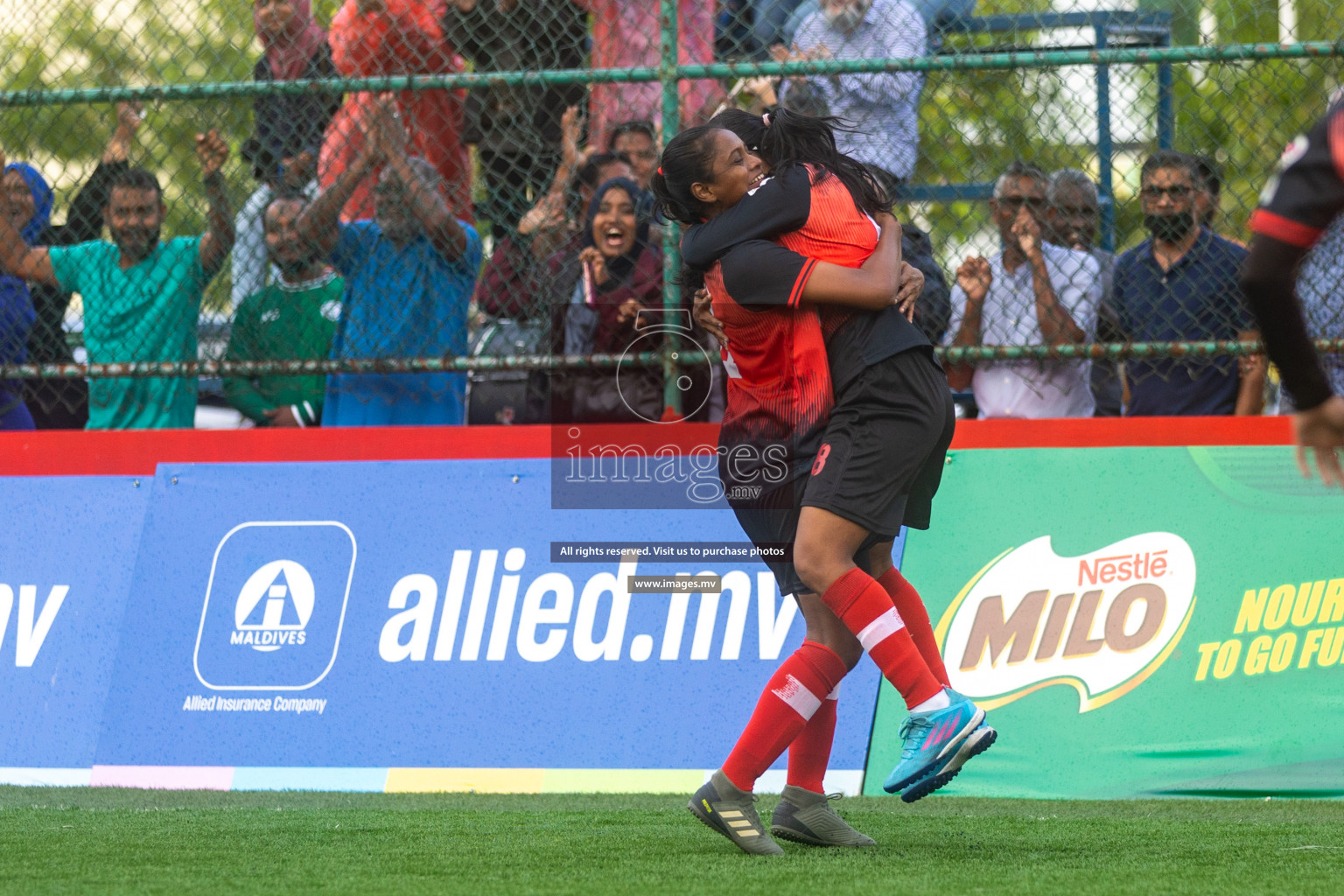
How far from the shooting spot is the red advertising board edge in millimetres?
5680

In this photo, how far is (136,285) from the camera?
262 inches

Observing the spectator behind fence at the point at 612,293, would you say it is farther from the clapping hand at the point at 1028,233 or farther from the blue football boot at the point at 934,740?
the blue football boot at the point at 934,740

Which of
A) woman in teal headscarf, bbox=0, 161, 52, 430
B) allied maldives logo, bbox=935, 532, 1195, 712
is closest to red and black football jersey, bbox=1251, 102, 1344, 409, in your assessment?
allied maldives logo, bbox=935, 532, 1195, 712

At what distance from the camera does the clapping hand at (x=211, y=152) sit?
640 cm

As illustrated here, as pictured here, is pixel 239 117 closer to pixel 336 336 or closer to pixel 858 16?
pixel 336 336

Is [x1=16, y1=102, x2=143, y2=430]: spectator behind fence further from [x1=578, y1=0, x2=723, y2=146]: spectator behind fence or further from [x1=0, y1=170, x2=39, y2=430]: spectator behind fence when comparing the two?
[x1=578, y1=0, x2=723, y2=146]: spectator behind fence

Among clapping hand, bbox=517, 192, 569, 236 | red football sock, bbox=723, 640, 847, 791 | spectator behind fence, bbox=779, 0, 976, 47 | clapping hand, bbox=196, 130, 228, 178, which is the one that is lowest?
red football sock, bbox=723, 640, 847, 791

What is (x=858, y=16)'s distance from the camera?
6.44m

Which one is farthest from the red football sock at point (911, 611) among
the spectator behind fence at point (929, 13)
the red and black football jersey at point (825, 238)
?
the spectator behind fence at point (929, 13)

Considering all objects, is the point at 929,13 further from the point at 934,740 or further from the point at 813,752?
the point at 934,740

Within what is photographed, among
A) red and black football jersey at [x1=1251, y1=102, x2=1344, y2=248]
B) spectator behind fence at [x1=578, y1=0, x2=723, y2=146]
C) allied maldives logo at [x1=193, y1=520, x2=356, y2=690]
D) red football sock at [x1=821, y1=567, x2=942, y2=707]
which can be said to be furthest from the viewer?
spectator behind fence at [x1=578, y1=0, x2=723, y2=146]

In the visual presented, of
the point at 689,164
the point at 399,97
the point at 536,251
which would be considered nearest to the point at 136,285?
the point at 399,97

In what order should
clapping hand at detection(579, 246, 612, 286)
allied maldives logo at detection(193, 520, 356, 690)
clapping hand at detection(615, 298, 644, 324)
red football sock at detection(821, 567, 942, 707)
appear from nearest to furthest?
red football sock at detection(821, 567, 942, 707) < allied maldives logo at detection(193, 520, 356, 690) < clapping hand at detection(615, 298, 644, 324) < clapping hand at detection(579, 246, 612, 286)

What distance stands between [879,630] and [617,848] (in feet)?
3.26
